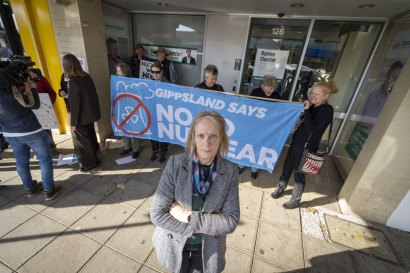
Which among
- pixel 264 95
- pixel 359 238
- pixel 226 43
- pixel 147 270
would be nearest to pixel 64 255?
pixel 147 270

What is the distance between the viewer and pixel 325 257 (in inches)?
93.2

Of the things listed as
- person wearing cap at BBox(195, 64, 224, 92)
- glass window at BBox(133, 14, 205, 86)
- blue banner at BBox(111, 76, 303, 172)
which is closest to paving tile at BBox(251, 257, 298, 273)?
blue banner at BBox(111, 76, 303, 172)

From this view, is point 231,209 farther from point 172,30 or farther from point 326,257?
point 172,30

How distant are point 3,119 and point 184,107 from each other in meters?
2.27

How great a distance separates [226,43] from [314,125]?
3.32 meters

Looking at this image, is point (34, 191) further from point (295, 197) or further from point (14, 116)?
point (295, 197)

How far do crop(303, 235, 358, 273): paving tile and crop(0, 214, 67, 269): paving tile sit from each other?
309 centimetres

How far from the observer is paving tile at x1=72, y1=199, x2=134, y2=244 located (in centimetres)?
242

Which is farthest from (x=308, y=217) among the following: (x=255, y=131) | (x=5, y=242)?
(x=5, y=242)

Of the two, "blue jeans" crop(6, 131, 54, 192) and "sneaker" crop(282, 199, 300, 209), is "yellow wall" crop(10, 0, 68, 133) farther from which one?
"sneaker" crop(282, 199, 300, 209)

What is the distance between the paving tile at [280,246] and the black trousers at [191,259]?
1100 mm

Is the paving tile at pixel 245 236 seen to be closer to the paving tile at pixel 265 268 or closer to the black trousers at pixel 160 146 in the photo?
the paving tile at pixel 265 268

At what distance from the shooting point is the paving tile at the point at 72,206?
258cm

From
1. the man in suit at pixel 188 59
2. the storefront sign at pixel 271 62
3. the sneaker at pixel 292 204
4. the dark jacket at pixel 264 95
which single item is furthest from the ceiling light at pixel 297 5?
the sneaker at pixel 292 204
